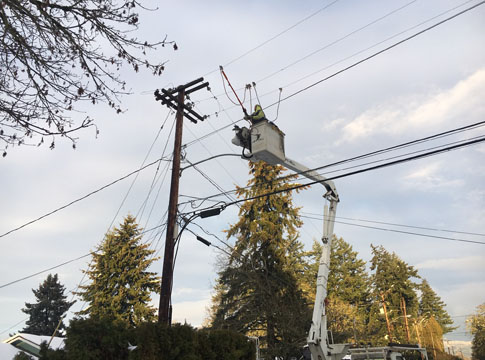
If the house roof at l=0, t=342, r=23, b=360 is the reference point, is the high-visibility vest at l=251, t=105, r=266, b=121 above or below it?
above

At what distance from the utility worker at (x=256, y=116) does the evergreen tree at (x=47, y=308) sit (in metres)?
40.4

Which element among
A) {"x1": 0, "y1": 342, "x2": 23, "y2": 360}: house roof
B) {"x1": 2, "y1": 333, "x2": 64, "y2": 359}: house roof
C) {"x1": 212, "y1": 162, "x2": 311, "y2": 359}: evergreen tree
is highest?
{"x1": 212, "y1": 162, "x2": 311, "y2": 359}: evergreen tree

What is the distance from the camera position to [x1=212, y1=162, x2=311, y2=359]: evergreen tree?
741 inches

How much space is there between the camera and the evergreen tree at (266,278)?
61.7 feet

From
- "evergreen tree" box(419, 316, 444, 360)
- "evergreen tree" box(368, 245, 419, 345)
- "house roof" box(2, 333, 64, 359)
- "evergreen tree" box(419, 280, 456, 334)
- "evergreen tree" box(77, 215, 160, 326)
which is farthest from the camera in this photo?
"evergreen tree" box(419, 280, 456, 334)

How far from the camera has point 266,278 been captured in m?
20.6

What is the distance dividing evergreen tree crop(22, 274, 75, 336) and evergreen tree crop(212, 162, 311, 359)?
93.2ft

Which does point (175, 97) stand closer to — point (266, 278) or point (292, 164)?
point (292, 164)

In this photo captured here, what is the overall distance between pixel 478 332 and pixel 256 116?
50.2m

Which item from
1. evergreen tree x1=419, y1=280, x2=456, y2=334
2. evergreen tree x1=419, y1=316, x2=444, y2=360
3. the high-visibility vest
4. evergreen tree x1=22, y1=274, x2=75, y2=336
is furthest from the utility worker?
evergreen tree x1=419, y1=280, x2=456, y2=334

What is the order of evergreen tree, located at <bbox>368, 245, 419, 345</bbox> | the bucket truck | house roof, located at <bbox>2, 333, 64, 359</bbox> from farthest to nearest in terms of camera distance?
evergreen tree, located at <bbox>368, 245, 419, 345</bbox> → house roof, located at <bbox>2, 333, 64, 359</bbox> → the bucket truck

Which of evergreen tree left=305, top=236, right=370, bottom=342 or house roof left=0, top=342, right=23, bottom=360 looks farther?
evergreen tree left=305, top=236, right=370, bottom=342

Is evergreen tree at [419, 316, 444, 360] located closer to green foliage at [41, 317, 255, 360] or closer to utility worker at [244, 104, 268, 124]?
utility worker at [244, 104, 268, 124]

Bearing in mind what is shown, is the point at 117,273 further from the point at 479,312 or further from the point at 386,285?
the point at 479,312
